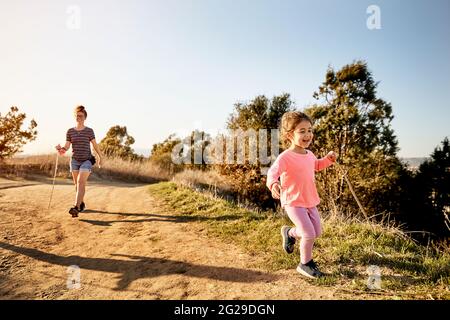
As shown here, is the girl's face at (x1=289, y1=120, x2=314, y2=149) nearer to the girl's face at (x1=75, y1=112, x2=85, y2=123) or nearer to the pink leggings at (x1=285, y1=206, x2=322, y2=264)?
the pink leggings at (x1=285, y1=206, x2=322, y2=264)

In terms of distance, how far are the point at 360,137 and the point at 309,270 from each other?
1900 cm

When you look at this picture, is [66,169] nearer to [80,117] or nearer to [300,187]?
[80,117]

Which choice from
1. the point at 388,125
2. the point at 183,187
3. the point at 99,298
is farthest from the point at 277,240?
the point at 388,125

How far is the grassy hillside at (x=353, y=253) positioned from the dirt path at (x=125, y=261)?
1.01 ft

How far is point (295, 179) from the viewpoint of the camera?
370cm

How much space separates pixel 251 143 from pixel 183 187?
7445 mm

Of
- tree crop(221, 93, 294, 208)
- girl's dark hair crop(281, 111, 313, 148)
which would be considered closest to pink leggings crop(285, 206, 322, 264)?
girl's dark hair crop(281, 111, 313, 148)

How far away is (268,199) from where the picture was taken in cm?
1684

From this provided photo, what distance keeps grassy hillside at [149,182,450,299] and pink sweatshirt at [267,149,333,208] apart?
0.85 m

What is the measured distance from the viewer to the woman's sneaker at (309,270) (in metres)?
3.44

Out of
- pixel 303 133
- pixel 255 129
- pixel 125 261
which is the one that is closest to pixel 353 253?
pixel 303 133

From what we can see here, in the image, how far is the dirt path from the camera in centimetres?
325

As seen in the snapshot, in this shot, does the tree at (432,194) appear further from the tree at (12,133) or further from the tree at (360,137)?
the tree at (12,133)
